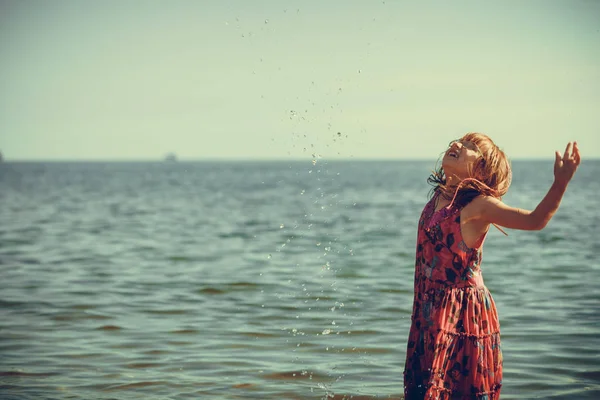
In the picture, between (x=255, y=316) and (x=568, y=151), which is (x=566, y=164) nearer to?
(x=568, y=151)

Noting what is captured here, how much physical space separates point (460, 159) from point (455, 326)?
2.73ft

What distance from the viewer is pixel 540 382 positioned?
6.77 metres

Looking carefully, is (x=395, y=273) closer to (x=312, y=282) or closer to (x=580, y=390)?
(x=312, y=282)

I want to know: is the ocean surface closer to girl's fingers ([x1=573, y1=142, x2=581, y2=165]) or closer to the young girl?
the young girl

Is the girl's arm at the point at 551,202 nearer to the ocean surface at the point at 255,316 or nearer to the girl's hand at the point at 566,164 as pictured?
the girl's hand at the point at 566,164

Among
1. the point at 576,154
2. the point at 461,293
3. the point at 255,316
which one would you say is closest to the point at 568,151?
the point at 576,154

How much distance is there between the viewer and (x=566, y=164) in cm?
342

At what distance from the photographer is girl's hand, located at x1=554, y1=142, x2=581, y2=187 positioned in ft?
11.2

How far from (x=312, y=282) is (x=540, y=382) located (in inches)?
237

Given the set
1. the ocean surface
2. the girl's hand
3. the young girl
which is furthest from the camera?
the ocean surface

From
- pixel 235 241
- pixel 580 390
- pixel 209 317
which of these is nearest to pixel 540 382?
pixel 580 390

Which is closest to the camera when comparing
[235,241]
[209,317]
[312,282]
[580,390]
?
[580,390]

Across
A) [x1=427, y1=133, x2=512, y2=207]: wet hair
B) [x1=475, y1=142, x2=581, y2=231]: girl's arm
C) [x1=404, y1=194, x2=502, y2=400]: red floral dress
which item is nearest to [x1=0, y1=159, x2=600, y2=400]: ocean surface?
[x1=404, y1=194, x2=502, y2=400]: red floral dress

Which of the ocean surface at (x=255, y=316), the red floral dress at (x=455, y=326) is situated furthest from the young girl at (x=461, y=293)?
the ocean surface at (x=255, y=316)
